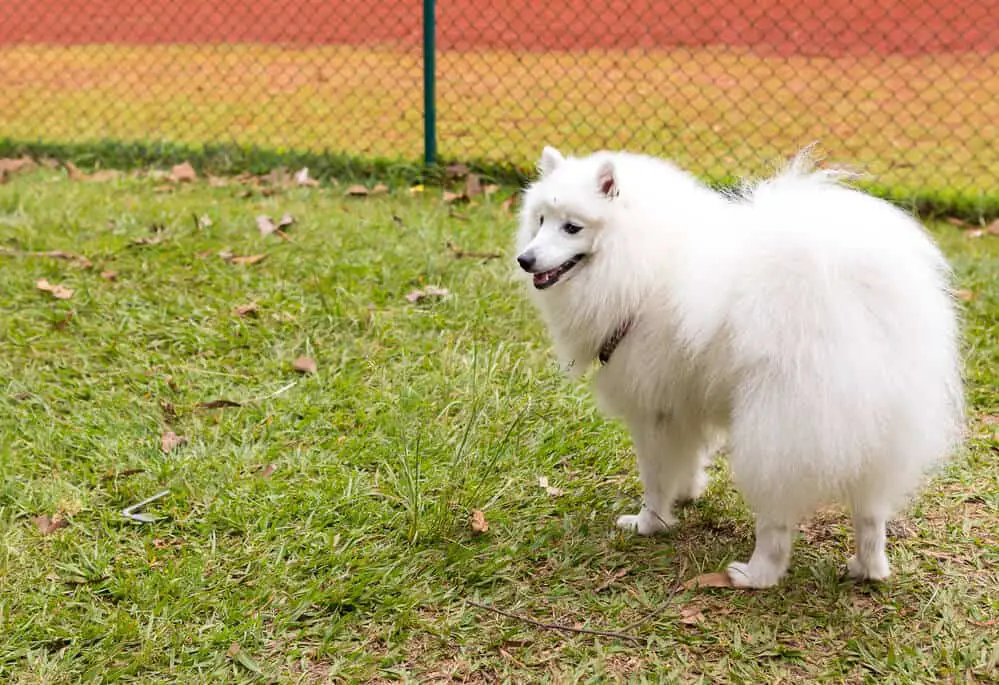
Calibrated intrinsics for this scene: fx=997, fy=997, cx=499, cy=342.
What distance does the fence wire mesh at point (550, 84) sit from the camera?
658 centimetres

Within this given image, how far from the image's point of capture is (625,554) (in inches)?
116

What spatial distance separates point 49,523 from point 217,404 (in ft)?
2.67

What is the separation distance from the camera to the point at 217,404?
365cm

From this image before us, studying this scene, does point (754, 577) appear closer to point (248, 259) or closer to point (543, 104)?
point (248, 259)

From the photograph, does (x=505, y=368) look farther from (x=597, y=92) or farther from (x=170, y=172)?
(x=597, y=92)

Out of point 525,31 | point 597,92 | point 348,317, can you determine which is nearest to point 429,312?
point 348,317

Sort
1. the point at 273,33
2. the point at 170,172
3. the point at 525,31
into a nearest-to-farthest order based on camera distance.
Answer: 1. the point at 170,172
2. the point at 525,31
3. the point at 273,33

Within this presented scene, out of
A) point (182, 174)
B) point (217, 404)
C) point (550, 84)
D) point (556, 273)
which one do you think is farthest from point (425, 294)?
point (550, 84)

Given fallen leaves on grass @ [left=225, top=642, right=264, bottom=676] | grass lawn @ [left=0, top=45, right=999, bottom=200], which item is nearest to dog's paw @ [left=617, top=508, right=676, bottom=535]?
fallen leaves on grass @ [left=225, top=642, right=264, bottom=676]

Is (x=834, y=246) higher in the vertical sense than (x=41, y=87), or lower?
higher

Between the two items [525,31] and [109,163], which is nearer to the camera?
[109,163]

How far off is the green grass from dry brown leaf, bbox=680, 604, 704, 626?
0.02 meters

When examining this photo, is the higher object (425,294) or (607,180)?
(607,180)

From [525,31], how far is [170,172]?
3.34 metres
